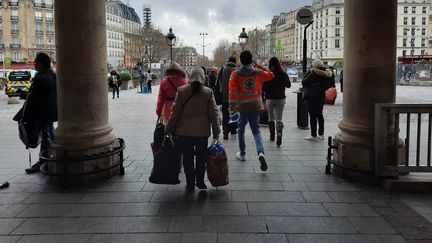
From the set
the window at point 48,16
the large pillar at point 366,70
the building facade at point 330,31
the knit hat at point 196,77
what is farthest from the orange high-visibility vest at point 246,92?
the building facade at point 330,31

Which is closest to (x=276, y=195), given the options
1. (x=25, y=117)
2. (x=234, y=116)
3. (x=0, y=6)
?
Result: (x=25, y=117)

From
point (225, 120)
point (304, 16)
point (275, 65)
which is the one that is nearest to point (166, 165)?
point (275, 65)

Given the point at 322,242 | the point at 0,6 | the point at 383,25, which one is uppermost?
the point at 0,6

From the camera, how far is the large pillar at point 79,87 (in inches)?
237

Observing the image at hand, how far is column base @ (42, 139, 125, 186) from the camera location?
5988 mm

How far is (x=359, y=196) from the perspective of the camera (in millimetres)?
5445

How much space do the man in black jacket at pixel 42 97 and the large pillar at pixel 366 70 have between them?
4485 millimetres

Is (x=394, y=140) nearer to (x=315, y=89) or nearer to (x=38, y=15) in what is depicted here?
(x=315, y=89)

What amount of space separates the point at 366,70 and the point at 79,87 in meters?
4.00

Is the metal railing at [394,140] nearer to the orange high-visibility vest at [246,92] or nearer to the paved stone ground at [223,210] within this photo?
the paved stone ground at [223,210]

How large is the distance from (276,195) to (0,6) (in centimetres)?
10166

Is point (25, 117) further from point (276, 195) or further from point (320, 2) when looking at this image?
point (320, 2)

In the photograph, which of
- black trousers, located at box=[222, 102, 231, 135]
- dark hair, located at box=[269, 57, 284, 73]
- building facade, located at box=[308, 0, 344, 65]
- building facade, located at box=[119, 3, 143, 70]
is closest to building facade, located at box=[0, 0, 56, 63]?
building facade, located at box=[119, 3, 143, 70]

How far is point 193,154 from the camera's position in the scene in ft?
18.5
